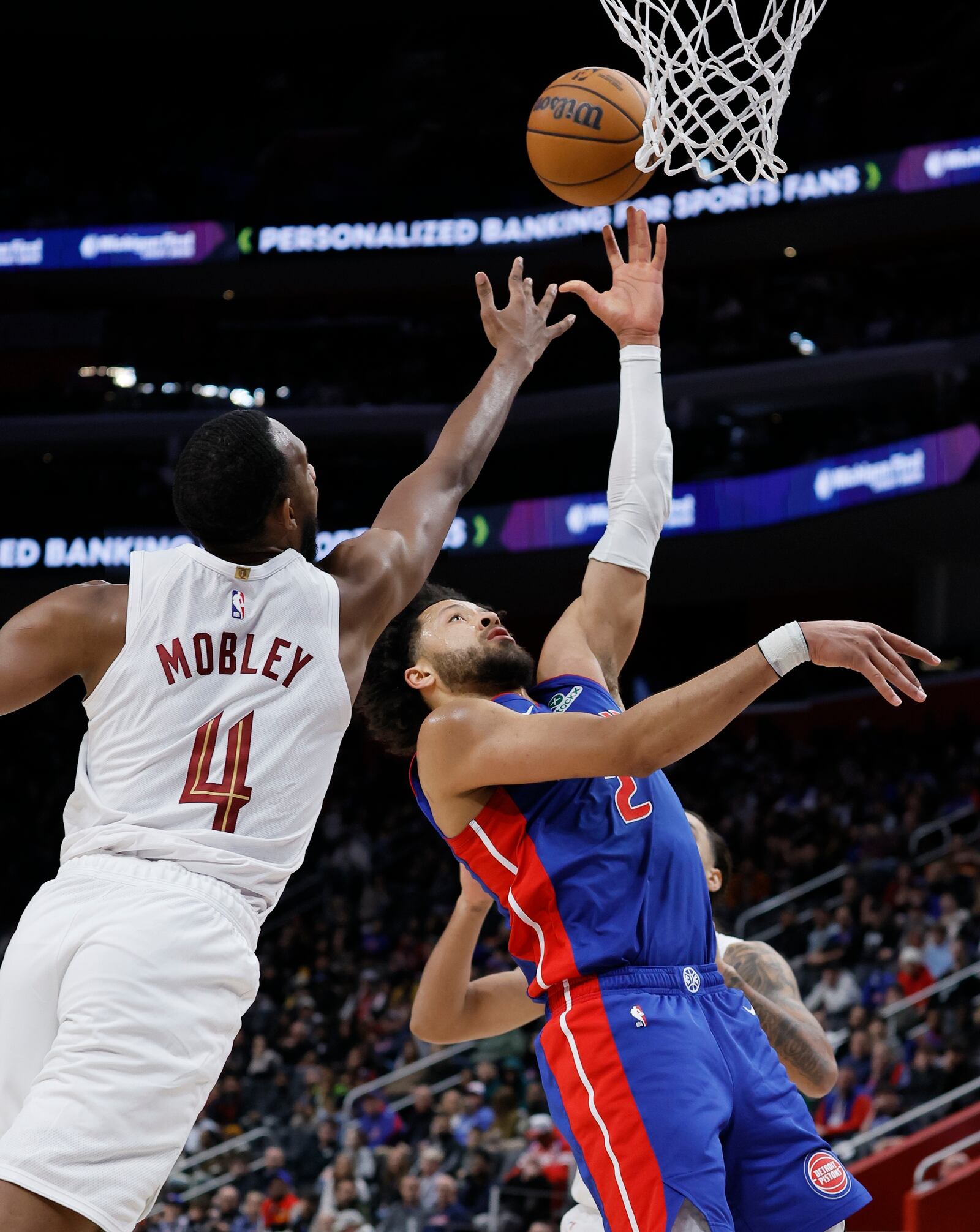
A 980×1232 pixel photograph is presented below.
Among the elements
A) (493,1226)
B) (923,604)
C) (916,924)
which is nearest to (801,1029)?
(493,1226)

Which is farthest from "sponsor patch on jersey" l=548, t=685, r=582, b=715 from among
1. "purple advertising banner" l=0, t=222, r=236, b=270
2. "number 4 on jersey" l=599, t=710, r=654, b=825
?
"purple advertising banner" l=0, t=222, r=236, b=270

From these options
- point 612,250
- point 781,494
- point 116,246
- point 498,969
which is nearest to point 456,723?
point 612,250

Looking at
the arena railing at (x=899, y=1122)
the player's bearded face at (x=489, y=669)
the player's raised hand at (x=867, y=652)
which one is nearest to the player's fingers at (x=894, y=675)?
the player's raised hand at (x=867, y=652)

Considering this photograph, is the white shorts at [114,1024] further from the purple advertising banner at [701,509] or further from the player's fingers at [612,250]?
the purple advertising banner at [701,509]

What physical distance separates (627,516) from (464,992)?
3.88ft

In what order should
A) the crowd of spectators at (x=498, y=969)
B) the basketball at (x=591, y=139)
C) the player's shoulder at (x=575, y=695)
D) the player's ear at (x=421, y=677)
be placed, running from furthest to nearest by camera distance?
1. the crowd of spectators at (x=498, y=969)
2. the basketball at (x=591, y=139)
3. the player's ear at (x=421, y=677)
4. the player's shoulder at (x=575, y=695)

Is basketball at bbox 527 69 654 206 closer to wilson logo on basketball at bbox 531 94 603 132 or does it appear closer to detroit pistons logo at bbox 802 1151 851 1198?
wilson logo on basketball at bbox 531 94 603 132

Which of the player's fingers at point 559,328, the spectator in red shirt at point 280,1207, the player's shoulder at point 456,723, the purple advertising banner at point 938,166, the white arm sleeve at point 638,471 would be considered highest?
the purple advertising banner at point 938,166

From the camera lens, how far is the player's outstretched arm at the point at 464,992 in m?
3.41

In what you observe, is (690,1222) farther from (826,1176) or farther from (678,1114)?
(826,1176)

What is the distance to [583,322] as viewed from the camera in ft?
62.1

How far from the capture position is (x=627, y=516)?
11.3 feet

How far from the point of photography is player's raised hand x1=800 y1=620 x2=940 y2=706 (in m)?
2.58

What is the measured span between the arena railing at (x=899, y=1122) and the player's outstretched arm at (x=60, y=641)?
21.7 ft
